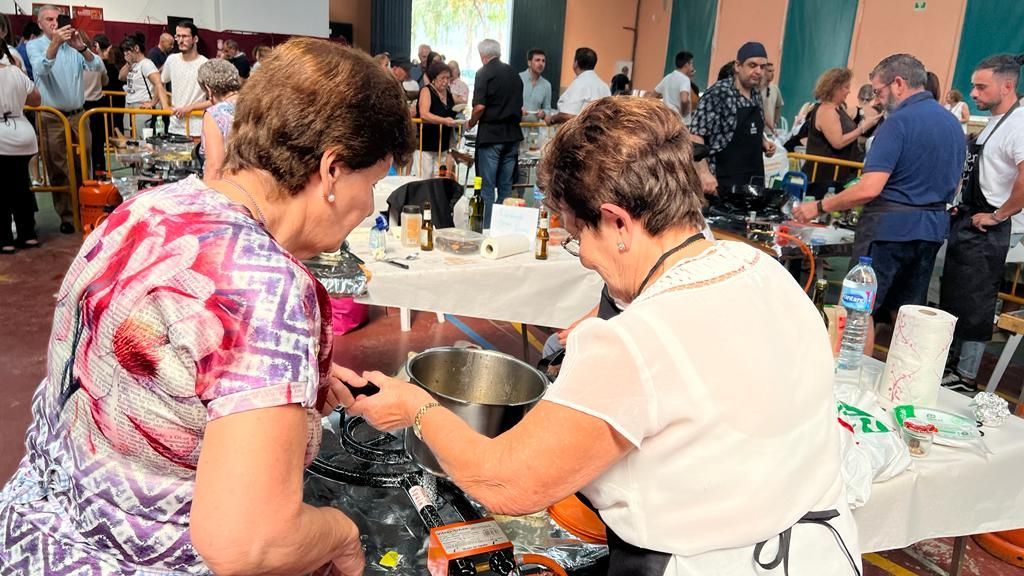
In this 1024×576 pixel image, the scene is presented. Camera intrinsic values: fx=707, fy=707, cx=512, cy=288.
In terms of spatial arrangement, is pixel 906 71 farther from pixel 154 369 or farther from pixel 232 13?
pixel 232 13

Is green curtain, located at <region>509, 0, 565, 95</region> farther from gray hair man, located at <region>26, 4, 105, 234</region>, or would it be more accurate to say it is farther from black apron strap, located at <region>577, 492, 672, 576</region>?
black apron strap, located at <region>577, 492, 672, 576</region>

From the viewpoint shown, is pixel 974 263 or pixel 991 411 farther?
pixel 974 263

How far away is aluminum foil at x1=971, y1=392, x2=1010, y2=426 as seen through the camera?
193 cm

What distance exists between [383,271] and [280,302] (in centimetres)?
216

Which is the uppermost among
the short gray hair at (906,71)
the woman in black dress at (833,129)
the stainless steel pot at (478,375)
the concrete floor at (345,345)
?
the short gray hair at (906,71)

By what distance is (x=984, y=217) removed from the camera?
4.28 meters

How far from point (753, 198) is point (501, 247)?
2.01 meters

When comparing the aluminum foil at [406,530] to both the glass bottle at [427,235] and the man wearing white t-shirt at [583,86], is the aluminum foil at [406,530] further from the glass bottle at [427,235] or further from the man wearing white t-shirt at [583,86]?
the man wearing white t-shirt at [583,86]

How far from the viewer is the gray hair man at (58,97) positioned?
682cm

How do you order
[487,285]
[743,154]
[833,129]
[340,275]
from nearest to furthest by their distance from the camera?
[340,275] → [487,285] → [743,154] → [833,129]

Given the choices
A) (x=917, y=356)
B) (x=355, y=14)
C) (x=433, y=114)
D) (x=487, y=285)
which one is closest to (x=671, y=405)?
(x=917, y=356)

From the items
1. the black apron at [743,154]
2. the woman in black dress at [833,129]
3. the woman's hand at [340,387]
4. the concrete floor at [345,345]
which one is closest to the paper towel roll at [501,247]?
the concrete floor at [345,345]

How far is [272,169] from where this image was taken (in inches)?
43.6

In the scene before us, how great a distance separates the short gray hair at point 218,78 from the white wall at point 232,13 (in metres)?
12.2
